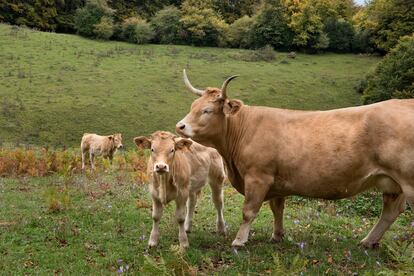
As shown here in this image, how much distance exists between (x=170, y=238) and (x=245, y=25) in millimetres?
54623

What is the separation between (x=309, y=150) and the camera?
670 cm

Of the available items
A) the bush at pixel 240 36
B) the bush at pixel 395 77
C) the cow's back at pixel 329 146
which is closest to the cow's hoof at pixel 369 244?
the cow's back at pixel 329 146

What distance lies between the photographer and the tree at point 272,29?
2255 inches

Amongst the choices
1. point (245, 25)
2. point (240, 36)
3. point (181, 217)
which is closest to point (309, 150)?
point (181, 217)

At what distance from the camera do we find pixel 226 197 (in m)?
11.5

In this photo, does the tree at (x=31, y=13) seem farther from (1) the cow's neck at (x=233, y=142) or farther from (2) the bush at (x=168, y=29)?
(1) the cow's neck at (x=233, y=142)

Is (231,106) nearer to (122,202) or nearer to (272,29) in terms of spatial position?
(122,202)

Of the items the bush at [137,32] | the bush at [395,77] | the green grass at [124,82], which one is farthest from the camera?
the bush at [137,32]

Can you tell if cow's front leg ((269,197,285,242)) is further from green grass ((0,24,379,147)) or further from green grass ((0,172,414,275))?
green grass ((0,24,379,147))

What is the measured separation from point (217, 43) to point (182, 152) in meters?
50.9

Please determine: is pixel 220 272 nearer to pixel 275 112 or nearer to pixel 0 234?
pixel 275 112

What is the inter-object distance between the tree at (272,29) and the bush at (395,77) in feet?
61.9

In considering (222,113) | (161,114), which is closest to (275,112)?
(222,113)

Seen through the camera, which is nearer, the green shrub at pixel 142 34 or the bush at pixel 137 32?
the green shrub at pixel 142 34
